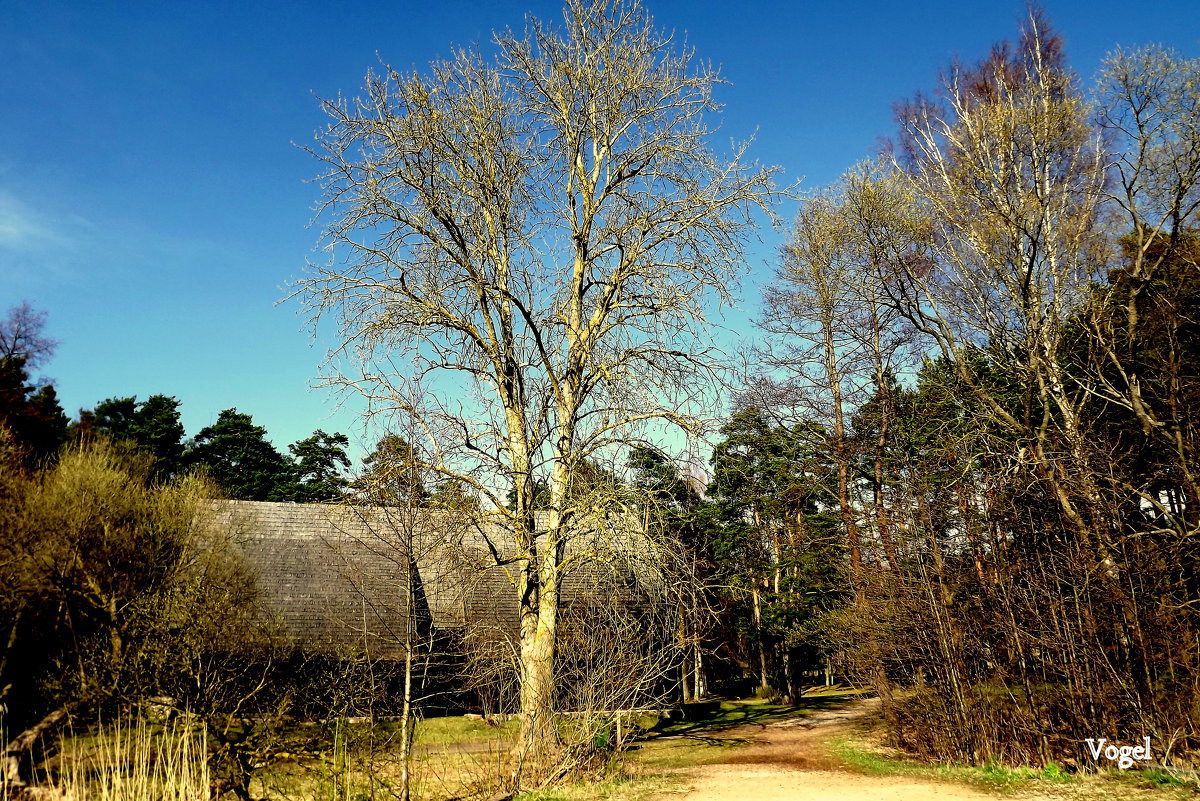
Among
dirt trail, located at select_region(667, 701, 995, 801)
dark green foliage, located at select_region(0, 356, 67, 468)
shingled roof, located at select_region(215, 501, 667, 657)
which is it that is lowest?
dirt trail, located at select_region(667, 701, 995, 801)

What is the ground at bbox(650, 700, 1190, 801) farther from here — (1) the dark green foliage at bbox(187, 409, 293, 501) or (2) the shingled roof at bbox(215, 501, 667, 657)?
(1) the dark green foliage at bbox(187, 409, 293, 501)

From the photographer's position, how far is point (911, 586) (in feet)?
46.2

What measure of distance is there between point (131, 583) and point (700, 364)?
1390 centimetres

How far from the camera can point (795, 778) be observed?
41.7ft

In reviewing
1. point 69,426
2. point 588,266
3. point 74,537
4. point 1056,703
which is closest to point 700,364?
point 588,266

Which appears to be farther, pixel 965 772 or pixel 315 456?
pixel 315 456

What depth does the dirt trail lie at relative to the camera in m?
10.2

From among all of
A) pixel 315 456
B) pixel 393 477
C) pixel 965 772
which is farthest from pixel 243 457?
pixel 965 772

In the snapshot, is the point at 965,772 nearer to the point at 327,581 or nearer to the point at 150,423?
the point at 327,581

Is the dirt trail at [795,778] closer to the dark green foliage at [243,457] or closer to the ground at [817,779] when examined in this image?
the ground at [817,779]

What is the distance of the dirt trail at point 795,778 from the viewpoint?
33.6ft

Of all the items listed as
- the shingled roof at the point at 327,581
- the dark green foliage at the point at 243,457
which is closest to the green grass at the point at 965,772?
the shingled roof at the point at 327,581

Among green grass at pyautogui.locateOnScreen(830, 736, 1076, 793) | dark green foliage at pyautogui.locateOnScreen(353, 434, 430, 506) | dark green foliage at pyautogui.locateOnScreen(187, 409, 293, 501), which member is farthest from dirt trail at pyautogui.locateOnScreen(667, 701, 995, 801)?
dark green foliage at pyautogui.locateOnScreen(187, 409, 293, 501)

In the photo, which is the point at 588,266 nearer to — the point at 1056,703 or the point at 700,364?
the point at 700,364
